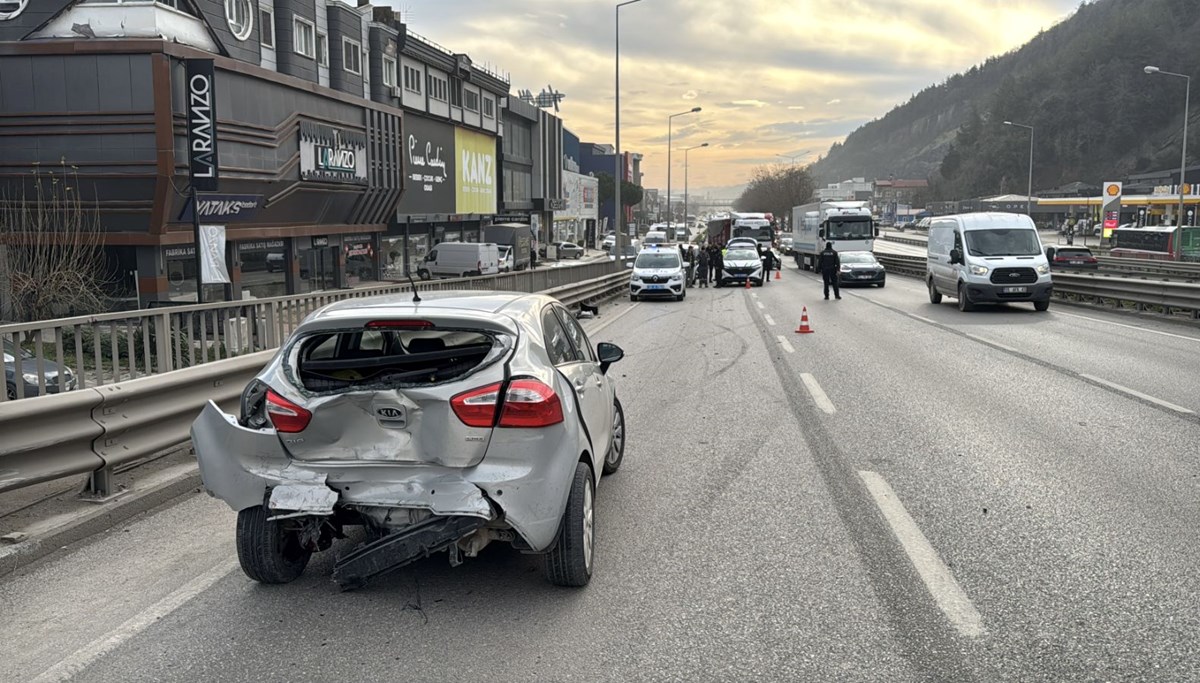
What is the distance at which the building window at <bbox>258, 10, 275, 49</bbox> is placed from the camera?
1376 inches

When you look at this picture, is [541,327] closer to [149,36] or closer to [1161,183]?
[149,36]

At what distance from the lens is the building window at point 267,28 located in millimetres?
34963

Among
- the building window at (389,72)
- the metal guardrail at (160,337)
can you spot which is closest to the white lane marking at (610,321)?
the metal guardrail at (160,337)

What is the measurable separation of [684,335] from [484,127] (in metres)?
44.9

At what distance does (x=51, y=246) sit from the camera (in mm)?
24859

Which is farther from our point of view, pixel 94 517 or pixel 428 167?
pixel 428 167

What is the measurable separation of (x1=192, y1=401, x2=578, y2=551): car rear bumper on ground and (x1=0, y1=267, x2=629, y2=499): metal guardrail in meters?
1.68

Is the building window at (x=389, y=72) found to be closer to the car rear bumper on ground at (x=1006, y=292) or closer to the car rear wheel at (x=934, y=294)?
the car rear wheel at (x=934, y=294)

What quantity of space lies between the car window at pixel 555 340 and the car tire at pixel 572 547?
2.51ft

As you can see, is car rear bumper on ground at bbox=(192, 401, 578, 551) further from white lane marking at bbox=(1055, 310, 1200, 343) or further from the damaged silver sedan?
white lane marking at bbox=(1055, 310, 1200, 343)

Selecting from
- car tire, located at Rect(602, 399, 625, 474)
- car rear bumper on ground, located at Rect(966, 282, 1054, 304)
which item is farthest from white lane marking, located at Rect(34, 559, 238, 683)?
car rear bumper on ground, located at Rect(966, 282, 1054, 304)

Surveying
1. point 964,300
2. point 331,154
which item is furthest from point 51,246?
point 964,300

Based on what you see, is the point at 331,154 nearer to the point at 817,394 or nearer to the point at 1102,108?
the point at 817,394

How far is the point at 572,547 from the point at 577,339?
77.7 inches
